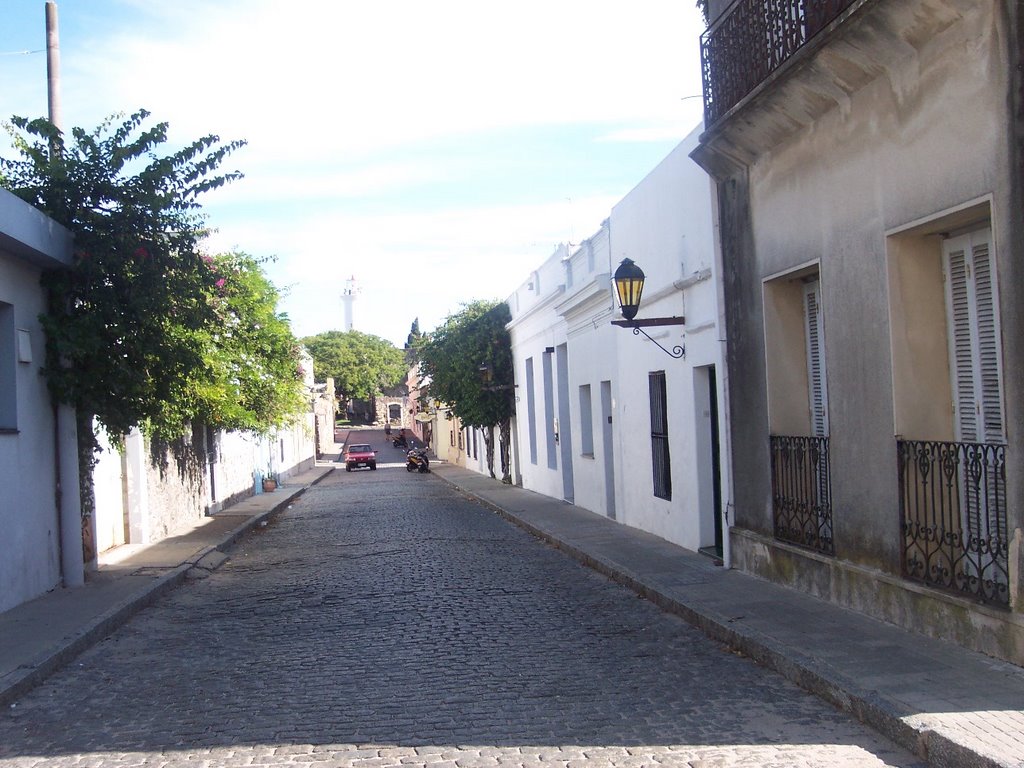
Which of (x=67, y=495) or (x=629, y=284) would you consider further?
(x=629, y=284)

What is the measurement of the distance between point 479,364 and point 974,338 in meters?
23.5

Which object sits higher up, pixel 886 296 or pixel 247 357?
pixel 247 357

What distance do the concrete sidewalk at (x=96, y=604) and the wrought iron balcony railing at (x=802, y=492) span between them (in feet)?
20.2

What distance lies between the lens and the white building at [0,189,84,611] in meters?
10.0

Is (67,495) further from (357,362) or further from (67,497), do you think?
(357,362)

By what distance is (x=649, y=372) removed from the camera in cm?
1506

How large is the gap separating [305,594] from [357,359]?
295 feet

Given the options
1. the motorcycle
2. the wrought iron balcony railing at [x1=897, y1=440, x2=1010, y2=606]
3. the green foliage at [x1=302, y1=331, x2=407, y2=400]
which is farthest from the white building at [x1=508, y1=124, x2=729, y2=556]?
the green foliage at [x1=302, y1=331, x2=407, y2=400]

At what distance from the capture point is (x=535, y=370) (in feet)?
86.9

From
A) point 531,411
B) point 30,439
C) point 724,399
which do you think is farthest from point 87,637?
point 531,411

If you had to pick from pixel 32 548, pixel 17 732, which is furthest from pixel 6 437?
Answer: pixel 17 732

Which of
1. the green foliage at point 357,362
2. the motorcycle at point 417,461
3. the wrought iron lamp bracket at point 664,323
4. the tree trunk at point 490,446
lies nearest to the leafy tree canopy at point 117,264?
the wrought iron lamp bracket at point 664,323

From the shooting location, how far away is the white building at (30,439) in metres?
10.0

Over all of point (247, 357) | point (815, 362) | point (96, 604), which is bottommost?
point (96, 604)
